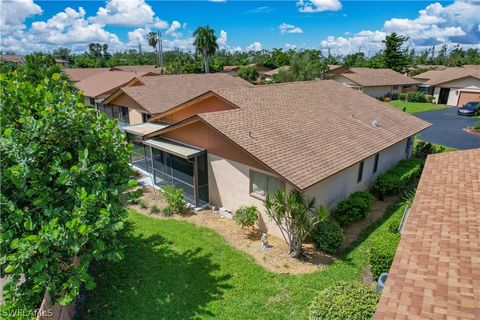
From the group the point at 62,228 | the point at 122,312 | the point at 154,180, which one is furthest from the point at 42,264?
the point at 154,180

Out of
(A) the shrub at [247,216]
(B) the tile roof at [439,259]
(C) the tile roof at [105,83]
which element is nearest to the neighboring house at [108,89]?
(C) the tile roof at [105,83]

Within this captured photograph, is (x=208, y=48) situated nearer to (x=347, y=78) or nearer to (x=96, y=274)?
(x=347, y=78)

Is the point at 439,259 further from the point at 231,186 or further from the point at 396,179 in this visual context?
the point at 396,179

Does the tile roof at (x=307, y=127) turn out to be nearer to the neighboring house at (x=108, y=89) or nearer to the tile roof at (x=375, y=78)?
the neighboring house at (x=108, y=89)

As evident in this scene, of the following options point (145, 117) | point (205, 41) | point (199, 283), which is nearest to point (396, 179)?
point (199, 283)

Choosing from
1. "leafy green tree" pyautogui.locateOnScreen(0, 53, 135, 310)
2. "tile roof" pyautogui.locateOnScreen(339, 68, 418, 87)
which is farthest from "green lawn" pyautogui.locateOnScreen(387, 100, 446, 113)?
"leafy green tree" pyautogui.locateOnScreen(0, 53, 135, 310)

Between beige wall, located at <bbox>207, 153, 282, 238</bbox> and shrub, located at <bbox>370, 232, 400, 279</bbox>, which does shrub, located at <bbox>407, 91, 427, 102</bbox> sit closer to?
beige wall, located at <bbox>207, 153, 282, 238</bbox>
